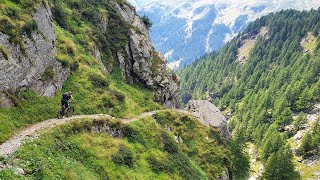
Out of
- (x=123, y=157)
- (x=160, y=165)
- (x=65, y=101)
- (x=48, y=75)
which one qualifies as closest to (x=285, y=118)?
(x=160, y=165)

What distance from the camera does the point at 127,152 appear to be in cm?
4044

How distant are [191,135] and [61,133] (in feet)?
99.9

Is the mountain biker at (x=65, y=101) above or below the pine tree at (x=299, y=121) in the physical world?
below

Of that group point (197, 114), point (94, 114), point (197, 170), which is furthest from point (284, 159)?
point (94, 114)

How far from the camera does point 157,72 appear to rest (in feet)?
240

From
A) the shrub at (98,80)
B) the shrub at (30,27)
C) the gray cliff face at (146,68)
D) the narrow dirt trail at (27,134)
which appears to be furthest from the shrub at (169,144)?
the shrub at (30,27)

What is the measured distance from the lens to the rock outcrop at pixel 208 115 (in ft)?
236

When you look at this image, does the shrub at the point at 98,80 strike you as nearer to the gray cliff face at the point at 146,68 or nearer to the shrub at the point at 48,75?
the shrub at the point at 48,75

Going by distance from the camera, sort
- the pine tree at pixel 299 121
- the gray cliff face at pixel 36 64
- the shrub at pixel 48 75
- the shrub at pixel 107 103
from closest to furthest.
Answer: the gray cliff face at pixel 36 64 → the shrub at pixel 48 75 → the shrub at pixel 107 103 → the pine tree at pixel 299 121

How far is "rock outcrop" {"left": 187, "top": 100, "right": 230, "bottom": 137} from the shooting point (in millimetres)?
71938

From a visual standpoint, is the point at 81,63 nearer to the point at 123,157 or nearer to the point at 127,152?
the point at 127,152

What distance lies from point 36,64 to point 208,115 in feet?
139

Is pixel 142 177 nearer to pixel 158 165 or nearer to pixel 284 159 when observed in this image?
pixel 158 165

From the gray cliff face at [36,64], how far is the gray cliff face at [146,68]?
20678mm
